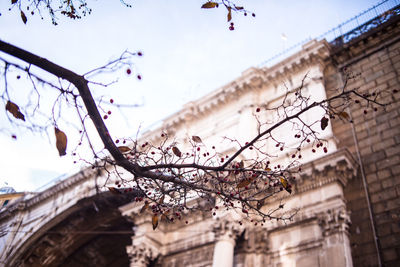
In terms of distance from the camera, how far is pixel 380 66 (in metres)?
12.0

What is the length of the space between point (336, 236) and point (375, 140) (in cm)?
361

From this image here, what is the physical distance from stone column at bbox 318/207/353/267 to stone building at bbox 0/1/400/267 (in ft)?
0.09

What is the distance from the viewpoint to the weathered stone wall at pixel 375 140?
8883mm

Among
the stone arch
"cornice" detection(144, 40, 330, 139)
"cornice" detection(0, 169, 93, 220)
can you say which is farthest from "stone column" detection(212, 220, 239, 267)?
"cornice" detection(0, 169, 93, 220)

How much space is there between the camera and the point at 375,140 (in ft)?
34.6

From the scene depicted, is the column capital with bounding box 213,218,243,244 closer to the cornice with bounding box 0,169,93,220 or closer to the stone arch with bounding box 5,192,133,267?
the stone arch with bounding box 5,192,133,267

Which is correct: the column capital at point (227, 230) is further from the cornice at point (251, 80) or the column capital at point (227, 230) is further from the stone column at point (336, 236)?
the cornice at point (251, 80)

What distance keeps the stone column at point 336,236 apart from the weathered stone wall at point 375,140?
0.61 metres

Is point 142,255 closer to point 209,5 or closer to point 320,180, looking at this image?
point 320,180

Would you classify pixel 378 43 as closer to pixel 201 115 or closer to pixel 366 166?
pixel 366 166

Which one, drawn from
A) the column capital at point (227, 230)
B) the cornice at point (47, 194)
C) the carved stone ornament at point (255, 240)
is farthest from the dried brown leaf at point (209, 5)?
the cornice at point (47, 194)

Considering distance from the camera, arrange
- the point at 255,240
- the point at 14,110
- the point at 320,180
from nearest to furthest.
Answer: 1. the point at 14,110
2. the point at 320,180
3. the point at 255,240

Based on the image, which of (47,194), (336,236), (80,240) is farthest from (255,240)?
(47,194)

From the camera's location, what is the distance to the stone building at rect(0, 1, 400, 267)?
9.14 m
